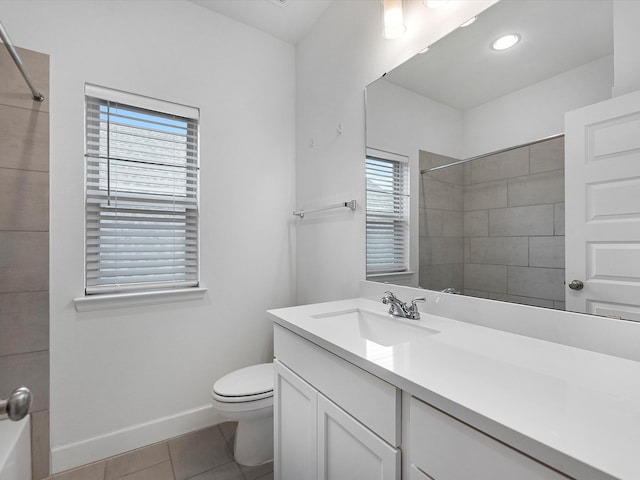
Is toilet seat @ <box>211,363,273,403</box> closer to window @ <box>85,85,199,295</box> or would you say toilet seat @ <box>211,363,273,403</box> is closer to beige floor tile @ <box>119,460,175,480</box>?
beige floor tile @ <box>119,460,175,480</box>

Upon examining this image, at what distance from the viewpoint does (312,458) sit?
1033 millimetres

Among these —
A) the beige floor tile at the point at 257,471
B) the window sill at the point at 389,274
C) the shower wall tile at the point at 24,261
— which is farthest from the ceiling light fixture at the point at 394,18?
the beige floor tile at the point at 257,471

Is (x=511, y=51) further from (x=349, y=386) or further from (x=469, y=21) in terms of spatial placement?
(x=349, y=386)

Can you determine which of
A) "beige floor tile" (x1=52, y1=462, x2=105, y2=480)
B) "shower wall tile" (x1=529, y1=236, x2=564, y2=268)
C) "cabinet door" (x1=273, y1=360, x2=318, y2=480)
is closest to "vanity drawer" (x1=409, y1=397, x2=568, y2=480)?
"cabinet door" (x1=273, y1=360, x2=318, y2=480)

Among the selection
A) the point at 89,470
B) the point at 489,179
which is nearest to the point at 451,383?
the point at 489,179

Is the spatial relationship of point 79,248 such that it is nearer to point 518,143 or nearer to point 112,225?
point 112,225

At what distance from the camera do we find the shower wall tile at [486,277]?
3.64 ft

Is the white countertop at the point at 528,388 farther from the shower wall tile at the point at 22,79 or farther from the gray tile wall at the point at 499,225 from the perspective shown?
the shower wall tile at the point at 22,79

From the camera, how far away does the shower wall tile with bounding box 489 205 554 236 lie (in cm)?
98

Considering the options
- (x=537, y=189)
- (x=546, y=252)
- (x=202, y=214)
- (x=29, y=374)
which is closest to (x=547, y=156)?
(x=537, y=189)

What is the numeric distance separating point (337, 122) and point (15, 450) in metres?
2.18

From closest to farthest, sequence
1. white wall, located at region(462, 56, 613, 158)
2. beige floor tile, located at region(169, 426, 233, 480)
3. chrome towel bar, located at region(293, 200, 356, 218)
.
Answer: white wall, located at region(462, 56, 613, 158)
beige floor tile, located at region(169, 426, 233, 480)
chrome towel bar, located at region(293, 200, 356, 218)

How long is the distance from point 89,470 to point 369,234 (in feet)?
6.22

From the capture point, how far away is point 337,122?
1861 millimetres
